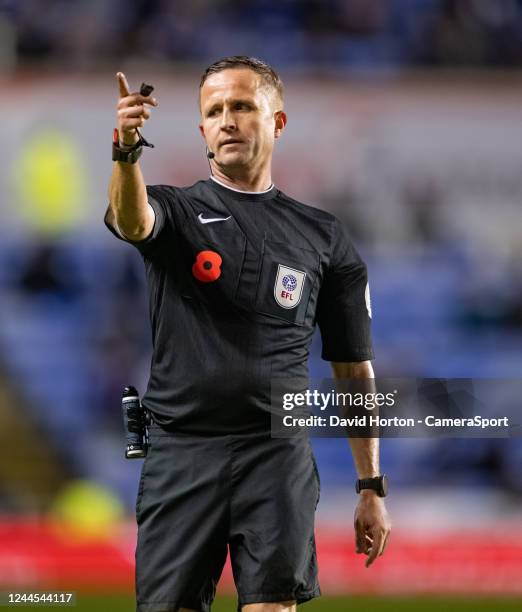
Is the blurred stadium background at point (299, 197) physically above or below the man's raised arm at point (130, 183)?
above

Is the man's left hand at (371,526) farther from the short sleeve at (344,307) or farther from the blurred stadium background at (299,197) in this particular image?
the blurred stadium background at (299,197)

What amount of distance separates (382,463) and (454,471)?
0.60 m

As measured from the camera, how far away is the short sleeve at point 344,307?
3.53 metres

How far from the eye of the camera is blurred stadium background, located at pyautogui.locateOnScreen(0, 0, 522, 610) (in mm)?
9820

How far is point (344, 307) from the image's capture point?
3.56 metres

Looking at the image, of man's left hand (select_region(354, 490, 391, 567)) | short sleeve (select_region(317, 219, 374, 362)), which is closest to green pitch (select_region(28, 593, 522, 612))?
man's left hand (select_region(354, 490, 391, 567))

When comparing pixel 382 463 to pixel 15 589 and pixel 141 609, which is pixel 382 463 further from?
pixel 141 609

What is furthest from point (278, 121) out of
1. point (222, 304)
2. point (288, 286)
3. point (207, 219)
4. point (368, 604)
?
point (368, 604)

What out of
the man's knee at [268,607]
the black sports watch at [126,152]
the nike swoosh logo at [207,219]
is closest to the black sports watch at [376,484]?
the man's knee at [268,607]

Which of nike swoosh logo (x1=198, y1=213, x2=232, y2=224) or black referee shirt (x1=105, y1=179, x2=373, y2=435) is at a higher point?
nike swoosh logo (x1=198, y1=213, x2=232, y2=224)

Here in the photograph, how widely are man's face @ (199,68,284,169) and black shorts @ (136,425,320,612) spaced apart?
818mm

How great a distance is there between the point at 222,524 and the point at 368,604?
382 centimetres

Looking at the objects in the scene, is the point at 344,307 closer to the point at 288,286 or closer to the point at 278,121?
the point at 288,286

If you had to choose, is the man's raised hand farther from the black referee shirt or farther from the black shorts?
the black shorts
